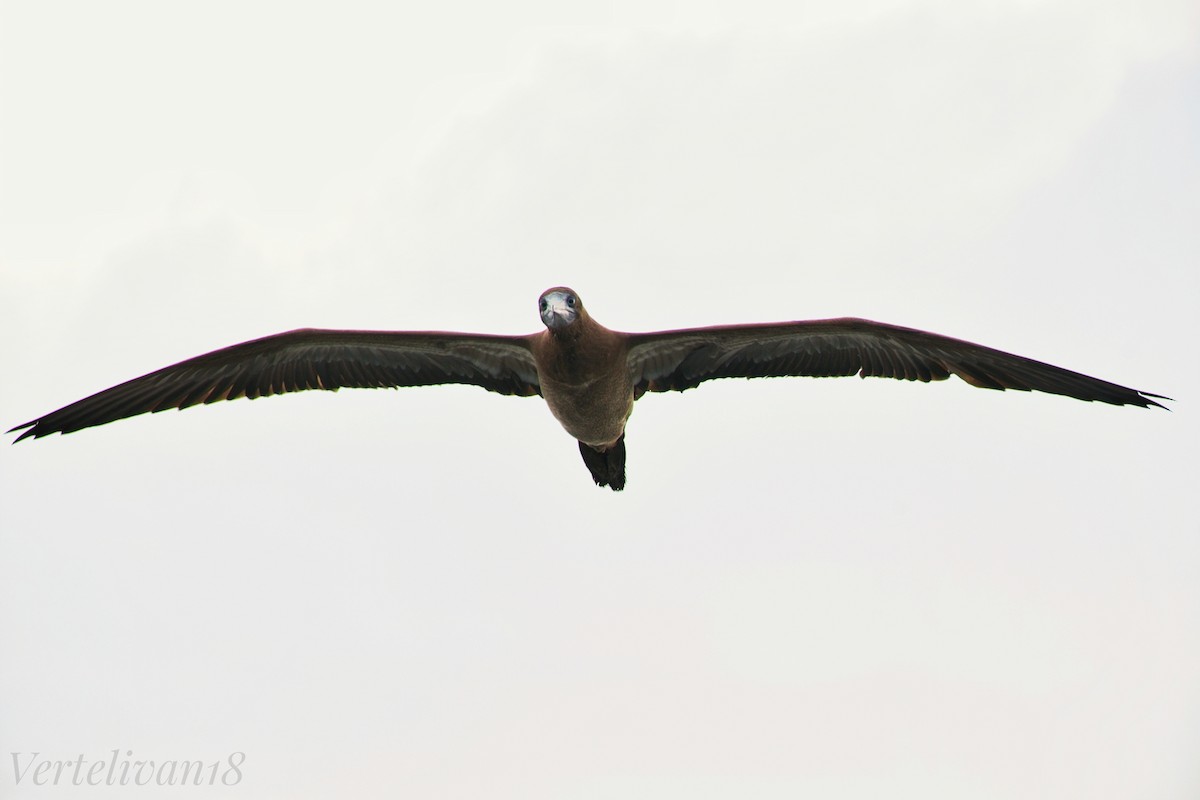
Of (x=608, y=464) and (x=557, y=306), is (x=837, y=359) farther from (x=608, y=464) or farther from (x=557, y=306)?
(x=557, y=306)

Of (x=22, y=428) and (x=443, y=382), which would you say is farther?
(x=443, y=382)

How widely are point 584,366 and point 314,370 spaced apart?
260cm

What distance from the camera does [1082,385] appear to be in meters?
9.99

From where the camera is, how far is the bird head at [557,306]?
9008 millimetres

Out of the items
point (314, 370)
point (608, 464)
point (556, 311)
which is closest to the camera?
point (556, 311)

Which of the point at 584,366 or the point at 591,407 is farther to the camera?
the point at 591,407

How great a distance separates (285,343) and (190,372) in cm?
85

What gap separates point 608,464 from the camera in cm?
1083

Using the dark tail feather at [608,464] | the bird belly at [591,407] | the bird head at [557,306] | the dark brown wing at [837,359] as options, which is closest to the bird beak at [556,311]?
the bird head at [557,306]

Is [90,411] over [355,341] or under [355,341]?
under

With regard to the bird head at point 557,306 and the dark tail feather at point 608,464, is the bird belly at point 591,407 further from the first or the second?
the bird head at point 557,306

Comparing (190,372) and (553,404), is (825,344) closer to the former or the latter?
(553,404)

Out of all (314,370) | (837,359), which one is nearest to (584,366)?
(837,359)

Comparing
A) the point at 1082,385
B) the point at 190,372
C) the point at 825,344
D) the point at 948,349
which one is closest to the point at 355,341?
the point at 190,372
